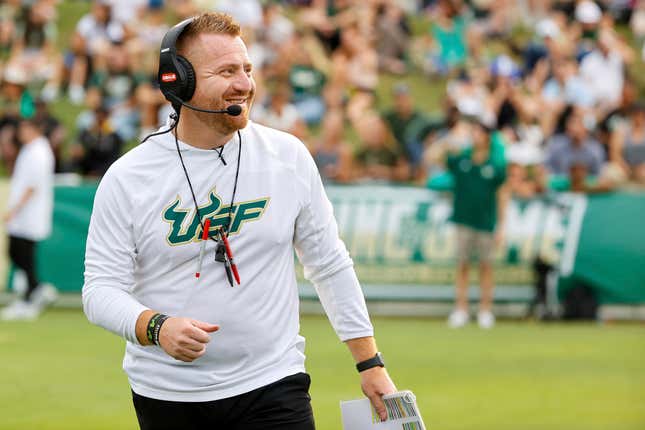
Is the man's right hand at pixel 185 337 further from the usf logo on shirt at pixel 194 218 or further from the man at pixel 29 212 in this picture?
the man at pixel 29 212

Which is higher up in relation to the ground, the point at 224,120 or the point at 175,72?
the point at 175,72

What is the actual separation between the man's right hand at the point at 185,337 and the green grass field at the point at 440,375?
4.89 metres

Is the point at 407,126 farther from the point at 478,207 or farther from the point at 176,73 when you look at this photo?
the point at 176,73

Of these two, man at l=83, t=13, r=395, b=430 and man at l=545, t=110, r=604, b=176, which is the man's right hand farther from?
man at l=545, t=110, r=604, b=176

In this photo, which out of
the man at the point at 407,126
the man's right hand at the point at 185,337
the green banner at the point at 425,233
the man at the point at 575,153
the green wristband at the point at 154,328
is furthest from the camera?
the man at the point at 407,126

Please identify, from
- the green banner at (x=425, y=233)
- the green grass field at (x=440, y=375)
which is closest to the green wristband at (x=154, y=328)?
the green grass field at (x=440, y=375)

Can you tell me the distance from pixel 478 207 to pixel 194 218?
11.8 meters

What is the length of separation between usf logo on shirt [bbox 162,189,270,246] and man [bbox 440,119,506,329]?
11.5m

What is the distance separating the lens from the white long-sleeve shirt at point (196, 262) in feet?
13.9

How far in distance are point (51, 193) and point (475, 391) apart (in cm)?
896

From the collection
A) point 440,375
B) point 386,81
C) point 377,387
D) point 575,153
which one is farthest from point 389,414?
point 386,81

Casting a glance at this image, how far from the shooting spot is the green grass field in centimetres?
911

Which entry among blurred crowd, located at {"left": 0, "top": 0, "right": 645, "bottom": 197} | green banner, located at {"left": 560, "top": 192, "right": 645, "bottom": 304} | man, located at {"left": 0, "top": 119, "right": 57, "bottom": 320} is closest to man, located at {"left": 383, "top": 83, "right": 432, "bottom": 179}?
blurred crowd, located at {"left": 0, "top": 0, "right": 645, "bottom": 197}

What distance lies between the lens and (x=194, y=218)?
14.0 ft
